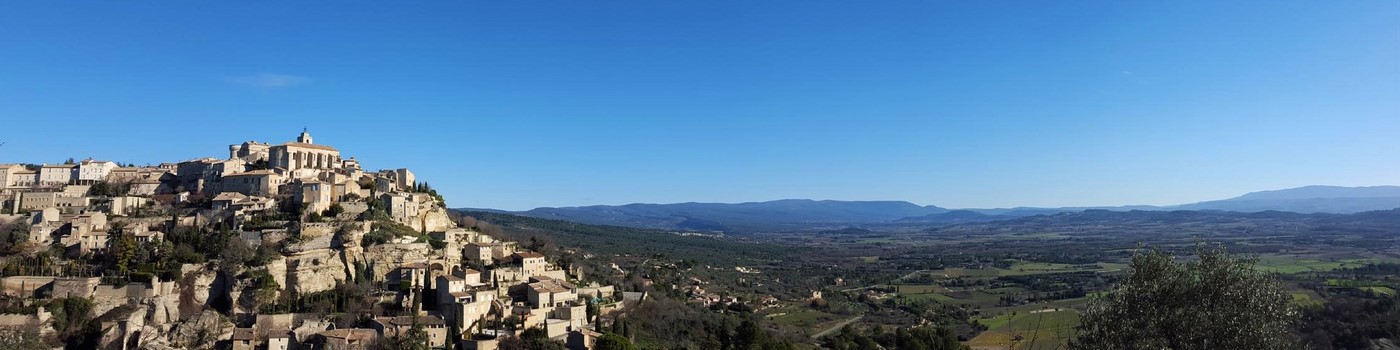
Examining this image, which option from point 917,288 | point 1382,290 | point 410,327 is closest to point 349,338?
point 410,327

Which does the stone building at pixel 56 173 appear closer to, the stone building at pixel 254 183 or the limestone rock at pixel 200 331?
the stone building at pixel 254 183

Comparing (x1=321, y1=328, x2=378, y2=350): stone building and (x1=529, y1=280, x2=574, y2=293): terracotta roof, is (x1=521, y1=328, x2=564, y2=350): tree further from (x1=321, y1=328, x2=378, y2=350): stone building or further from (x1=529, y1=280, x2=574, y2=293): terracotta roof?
(x1=321, y1=328, x2=378, y2=350): stone building

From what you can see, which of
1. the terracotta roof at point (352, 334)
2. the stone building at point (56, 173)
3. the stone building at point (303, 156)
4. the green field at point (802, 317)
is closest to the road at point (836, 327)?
the green field at point (802, 317)

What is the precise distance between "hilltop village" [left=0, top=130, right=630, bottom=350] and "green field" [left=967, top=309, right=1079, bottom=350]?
1068 inches

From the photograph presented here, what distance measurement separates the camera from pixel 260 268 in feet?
123

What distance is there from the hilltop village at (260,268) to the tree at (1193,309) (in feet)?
77.7

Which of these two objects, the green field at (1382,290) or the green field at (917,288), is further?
the green field at (917,288)

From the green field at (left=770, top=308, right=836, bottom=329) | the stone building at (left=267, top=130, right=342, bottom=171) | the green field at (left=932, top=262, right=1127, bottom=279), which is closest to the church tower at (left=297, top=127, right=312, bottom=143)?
the stone building at (left=267, top=130, right=342, bottom=171)

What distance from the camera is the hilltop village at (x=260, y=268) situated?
33938 mm

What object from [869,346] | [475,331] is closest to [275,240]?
[475,331]

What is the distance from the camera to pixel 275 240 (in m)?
39.7

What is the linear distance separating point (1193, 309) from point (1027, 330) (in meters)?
45.5

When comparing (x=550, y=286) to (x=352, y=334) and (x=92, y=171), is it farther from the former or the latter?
(x=92, y=171)

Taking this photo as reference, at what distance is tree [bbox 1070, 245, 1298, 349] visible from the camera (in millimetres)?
17125
